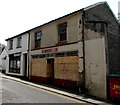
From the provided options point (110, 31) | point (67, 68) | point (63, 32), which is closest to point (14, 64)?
point (63, 32)

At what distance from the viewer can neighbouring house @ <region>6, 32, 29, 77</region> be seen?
18156 mm

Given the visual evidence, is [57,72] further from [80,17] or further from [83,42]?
[80,17]

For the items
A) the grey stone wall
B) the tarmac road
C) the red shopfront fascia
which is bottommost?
the tarmac road

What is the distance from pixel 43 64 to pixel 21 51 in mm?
5814

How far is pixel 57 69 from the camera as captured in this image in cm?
1239

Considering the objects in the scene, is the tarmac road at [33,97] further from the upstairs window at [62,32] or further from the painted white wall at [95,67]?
the upstairs window at [62,32]

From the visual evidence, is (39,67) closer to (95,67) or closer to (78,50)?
(78,50)

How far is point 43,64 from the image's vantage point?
46.7ft

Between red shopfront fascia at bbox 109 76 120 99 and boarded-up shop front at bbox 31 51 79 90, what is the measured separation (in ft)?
9.56

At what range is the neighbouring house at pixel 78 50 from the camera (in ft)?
29.8

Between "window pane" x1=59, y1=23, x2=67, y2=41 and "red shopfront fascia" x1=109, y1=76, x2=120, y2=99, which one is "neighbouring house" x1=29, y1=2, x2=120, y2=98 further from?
"red shopfront fascia" x1=109, y1=76, x2=120, y2=99

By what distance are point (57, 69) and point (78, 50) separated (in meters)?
3.06

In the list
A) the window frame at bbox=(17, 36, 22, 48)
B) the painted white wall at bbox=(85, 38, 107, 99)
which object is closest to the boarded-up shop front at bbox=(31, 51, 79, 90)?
the painted white wall at bbox=(85, 38, 107, 99)

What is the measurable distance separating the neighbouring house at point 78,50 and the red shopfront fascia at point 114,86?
51 centimetres
